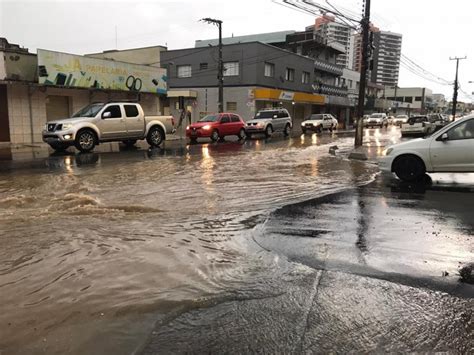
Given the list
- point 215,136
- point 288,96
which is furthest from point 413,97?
point 215,136

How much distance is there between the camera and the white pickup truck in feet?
54.6

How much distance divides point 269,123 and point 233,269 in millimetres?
25767

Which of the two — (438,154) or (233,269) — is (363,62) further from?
(233,269)

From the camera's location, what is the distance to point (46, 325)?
11.3ft

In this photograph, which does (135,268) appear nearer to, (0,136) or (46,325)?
(46,325)

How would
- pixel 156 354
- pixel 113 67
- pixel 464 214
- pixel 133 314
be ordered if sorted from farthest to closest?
pixel 113 67 → pixel 464 214 → pixel 133 314 → pixel 156 354

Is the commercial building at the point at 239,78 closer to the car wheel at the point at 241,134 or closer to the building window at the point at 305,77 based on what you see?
the building window at the point at 305,77

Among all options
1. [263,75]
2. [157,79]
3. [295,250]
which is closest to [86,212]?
[295,250]

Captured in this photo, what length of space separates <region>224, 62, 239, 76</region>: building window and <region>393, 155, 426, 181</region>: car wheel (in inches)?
1320

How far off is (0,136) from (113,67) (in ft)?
24.6

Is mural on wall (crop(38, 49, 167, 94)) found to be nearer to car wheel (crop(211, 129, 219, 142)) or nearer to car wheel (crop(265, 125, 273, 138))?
car wheel (crop(211, 129, 219, 142))

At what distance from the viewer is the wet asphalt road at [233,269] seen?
328 cm

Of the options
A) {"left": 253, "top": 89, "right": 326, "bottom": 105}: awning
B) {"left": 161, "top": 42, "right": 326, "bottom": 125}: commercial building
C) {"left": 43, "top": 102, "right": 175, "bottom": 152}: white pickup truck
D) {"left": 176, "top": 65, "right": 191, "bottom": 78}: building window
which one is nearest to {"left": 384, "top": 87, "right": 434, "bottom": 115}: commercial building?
{"left": 253, "top": 89, "right": 326, "bottom": 105}: awning

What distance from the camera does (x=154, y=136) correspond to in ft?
66.3
